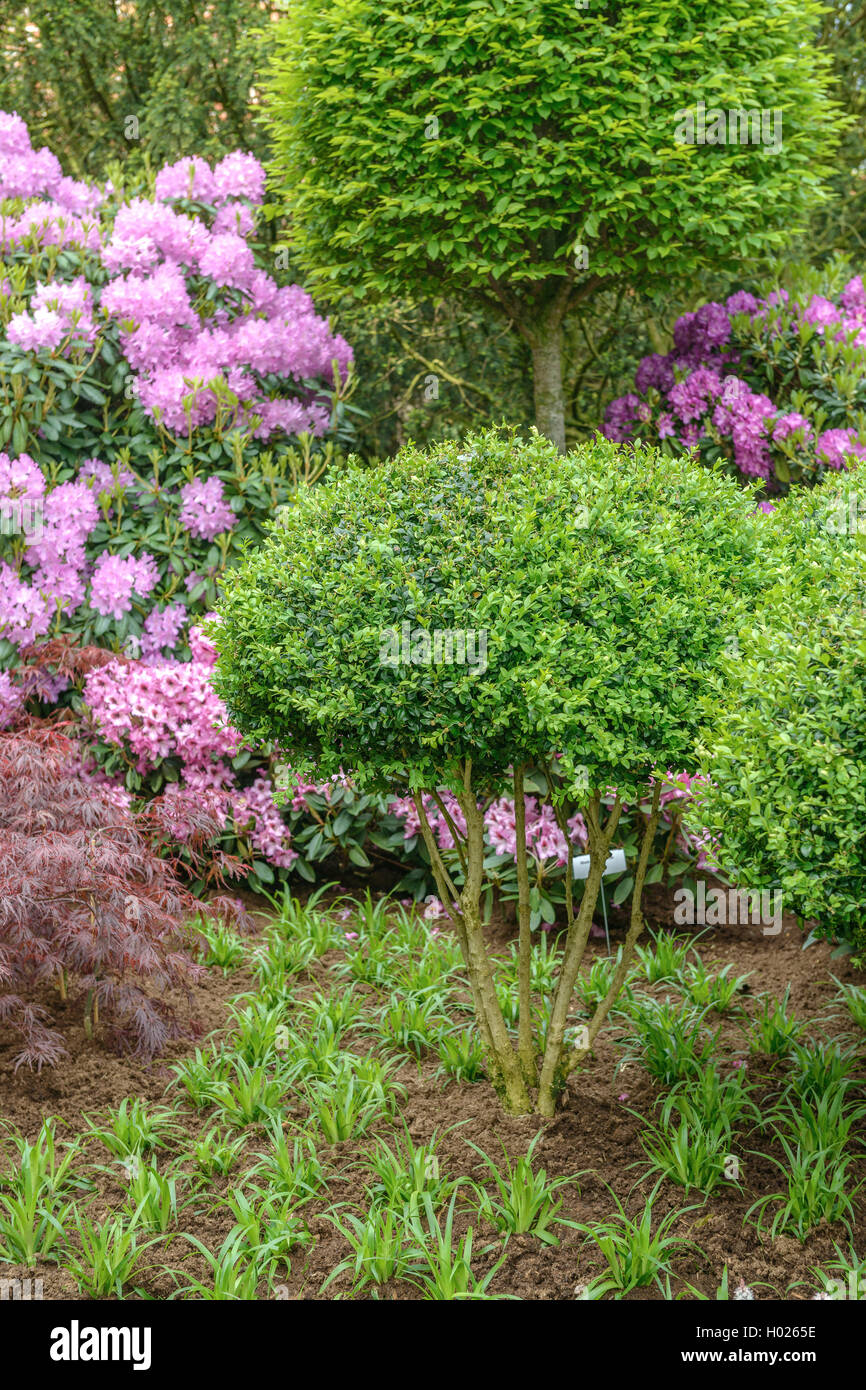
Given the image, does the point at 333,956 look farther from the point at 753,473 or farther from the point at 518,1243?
the point at 753,473

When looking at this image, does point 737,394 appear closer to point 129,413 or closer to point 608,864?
point 129,413

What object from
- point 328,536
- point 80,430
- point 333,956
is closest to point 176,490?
point 80,430

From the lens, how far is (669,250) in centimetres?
515

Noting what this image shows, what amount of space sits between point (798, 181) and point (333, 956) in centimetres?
407

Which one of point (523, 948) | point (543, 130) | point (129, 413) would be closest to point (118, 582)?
point (129, 413)

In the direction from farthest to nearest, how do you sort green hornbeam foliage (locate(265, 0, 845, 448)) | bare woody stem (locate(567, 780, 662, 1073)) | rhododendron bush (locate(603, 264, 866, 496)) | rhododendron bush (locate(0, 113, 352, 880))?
rhododendron bush (locate(603, 264, 866, 496))
rhododendron bush (locate(0, 113, 352, 880))
green hornbeam foliage (locate(265, 0, 845, 448))
bare woody stem (locate(567, 780, 662, 1073))

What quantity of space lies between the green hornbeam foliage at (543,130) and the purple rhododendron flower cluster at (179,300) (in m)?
0.65

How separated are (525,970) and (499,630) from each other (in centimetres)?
113

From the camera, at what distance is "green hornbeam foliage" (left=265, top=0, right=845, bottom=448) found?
4.89 m

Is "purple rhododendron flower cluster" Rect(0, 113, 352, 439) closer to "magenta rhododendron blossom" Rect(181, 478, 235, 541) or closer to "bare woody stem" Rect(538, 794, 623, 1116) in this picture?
"magenta rhododendron blossom" Rect(181, 478, 235, 541)

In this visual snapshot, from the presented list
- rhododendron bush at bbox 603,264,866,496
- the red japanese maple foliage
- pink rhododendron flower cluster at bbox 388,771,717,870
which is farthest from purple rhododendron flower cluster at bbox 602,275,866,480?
the red japanese maple foliage

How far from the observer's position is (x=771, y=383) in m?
6.51

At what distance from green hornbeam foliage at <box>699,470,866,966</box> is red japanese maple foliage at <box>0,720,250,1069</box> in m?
1.96

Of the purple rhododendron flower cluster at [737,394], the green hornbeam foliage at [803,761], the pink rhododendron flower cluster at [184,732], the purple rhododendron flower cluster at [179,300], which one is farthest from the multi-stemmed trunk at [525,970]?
the purple rhododendron flower cluster at [737,394]
